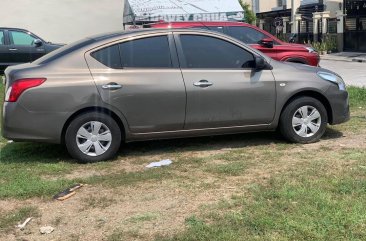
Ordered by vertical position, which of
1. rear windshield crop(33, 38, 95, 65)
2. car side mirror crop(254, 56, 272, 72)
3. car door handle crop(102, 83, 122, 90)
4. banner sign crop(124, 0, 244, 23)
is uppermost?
banner sign crop(124, 0, 244, 23)

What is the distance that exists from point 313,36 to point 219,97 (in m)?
30.6

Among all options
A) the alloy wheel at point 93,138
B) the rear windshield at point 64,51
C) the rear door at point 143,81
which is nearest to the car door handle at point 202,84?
the rear door at point 143,81

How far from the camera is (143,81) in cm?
581

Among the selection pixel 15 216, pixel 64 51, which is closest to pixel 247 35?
pixel 64 51

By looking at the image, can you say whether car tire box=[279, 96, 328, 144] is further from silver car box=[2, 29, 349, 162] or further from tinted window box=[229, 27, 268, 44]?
tinted window box=[229, 27, 268, 44]

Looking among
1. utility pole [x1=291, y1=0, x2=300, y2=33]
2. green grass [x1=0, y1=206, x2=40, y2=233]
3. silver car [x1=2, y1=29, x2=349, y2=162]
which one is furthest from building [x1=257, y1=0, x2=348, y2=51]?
green grass [x1=0, y1=206, x2=40, y2=233]

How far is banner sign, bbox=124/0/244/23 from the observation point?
62.6 feet

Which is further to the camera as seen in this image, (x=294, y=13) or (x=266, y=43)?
(x=294, y=13)

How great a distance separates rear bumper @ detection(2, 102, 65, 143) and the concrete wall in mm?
20588

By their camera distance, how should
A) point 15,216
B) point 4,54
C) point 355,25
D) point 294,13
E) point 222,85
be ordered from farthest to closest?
point 294,13
point 355,25
point 4,54
point 222,85
point 15,216

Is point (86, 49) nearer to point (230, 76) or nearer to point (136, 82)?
point (136, 82)

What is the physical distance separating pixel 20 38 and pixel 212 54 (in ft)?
39.0

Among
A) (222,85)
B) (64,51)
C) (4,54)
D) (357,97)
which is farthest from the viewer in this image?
(4,54)

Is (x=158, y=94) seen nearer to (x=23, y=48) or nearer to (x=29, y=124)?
(x=29, y=124)
